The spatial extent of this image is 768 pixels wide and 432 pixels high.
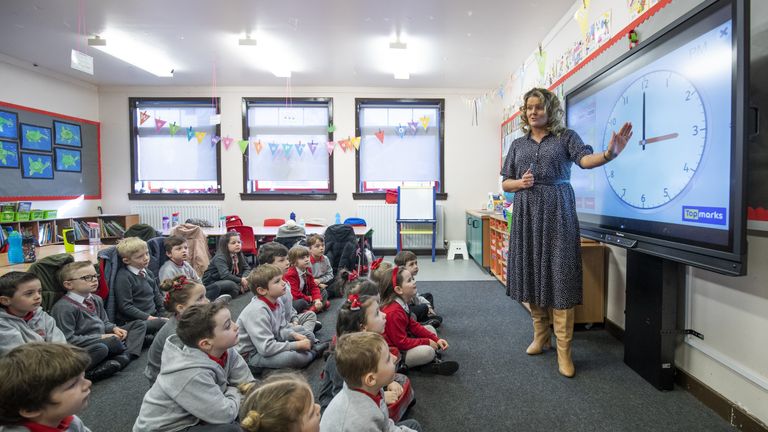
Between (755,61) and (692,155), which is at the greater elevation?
(755,61)

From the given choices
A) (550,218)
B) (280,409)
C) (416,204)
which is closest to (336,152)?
(416,204)

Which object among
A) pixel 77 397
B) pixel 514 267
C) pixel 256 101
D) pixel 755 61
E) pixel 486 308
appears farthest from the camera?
pixel 256 101

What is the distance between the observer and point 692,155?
161 centimetres

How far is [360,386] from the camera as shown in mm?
1242

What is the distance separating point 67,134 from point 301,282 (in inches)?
196

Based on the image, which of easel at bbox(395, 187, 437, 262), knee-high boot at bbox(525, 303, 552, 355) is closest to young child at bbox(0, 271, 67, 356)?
knee-high boot at bbox(525, 303, 552, 355)

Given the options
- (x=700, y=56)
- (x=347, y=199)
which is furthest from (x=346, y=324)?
(x=347, y=199)

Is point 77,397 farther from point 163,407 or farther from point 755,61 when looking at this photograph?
point 755,61

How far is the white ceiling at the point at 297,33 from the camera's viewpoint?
362 centimetres

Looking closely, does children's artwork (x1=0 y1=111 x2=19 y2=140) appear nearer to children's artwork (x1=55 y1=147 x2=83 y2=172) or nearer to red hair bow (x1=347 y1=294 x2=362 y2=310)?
children's artwork (x1=55 y1=147 x2=83 y2=172)

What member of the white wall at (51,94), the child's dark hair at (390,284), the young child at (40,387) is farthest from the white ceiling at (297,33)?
the young child at (40,387)

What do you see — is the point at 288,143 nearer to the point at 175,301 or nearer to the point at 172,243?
the point at 172,243

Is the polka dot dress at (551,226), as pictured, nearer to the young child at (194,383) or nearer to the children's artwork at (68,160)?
the young child at (194,383)

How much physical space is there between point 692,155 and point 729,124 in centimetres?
22
